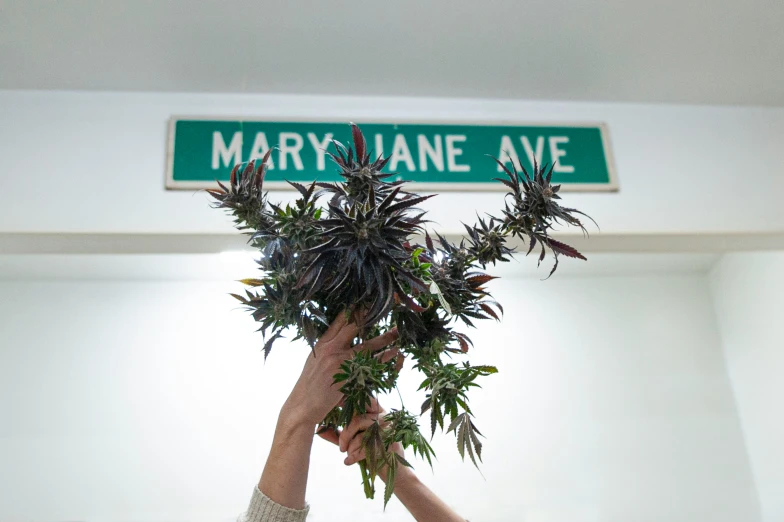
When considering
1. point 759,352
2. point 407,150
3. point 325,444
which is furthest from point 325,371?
point 759,352

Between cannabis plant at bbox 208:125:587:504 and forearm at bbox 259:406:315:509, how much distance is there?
0.38 ft

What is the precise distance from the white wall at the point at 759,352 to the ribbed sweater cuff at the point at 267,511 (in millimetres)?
1997

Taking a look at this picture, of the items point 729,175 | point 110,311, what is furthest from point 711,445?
point 110,311

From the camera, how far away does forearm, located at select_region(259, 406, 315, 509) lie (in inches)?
32.1

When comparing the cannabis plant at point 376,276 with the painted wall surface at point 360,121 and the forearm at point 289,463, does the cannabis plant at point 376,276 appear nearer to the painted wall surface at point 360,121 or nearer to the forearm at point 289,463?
the forearm at point 289,463

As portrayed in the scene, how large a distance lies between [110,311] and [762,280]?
2.33 metres

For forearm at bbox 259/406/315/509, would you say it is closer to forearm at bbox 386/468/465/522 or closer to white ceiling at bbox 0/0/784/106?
forearm at bbox 386/468/465/522

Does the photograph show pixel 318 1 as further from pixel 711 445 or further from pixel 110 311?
pixel 711 445

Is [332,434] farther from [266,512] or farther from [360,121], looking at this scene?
[360,121]

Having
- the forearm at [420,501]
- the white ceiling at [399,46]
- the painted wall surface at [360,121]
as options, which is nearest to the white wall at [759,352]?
the painted wall surface at [360,121]

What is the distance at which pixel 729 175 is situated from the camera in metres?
2.14

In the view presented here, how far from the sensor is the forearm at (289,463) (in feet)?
2.67

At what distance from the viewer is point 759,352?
2301 mm

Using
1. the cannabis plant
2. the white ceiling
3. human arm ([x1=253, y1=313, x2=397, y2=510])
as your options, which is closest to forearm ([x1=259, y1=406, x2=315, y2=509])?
human arm ([x1=253, y1=313, x2=397, y2=510])
